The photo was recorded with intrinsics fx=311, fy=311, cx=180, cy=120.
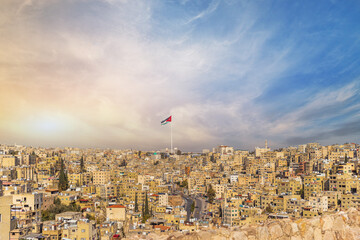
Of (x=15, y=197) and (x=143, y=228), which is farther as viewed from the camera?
(x=15, y=197)

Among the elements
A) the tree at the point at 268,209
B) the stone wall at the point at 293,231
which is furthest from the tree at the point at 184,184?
the stone wall at the point at 293,231

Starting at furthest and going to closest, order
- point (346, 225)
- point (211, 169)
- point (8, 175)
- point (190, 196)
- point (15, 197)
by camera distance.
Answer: point (211, 169), point (190, 196), point (8, 175), point (15, 197), point (346, 225)

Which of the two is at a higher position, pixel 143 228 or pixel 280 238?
pixel 280 238

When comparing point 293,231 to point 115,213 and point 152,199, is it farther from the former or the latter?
point 152,199

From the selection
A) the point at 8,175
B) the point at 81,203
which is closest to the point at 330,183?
the point at 81,203

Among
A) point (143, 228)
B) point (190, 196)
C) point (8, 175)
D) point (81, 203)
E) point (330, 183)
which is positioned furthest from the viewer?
point (190, 196)

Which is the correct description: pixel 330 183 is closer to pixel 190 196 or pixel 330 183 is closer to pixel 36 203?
pixel 190 196

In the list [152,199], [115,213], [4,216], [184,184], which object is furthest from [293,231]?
[184,184]

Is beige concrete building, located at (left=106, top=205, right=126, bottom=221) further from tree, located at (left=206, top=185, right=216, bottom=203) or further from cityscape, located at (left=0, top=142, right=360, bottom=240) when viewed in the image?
tree, located at (left=206, top=185, right=216, bottom=203)
